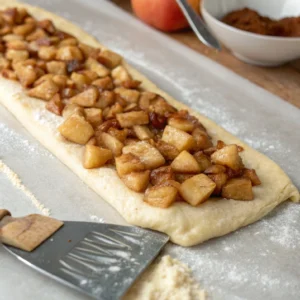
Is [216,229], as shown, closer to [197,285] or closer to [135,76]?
[197,285]

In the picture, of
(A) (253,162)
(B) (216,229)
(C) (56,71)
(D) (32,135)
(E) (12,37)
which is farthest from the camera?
(E) (12,37)

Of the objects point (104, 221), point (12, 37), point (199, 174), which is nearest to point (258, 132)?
point (199, 174)

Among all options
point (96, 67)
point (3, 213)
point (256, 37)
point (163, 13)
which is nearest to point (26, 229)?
point (3, 213)

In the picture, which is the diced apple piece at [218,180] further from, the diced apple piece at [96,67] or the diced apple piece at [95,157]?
the diced apple piece at [96,67]

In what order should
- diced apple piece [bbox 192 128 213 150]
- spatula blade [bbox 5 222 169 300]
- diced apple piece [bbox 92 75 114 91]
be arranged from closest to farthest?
1. spatula blade [bbox 5 222 169 300]
2. diced apple piece [bbox 192 128 213 150]
3. diced apple piece [bbox 92 75 114 91]

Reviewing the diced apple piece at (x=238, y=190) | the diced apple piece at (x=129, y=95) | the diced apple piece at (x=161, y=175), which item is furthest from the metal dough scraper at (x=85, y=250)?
the diced apple piece at (x=129, y=95)

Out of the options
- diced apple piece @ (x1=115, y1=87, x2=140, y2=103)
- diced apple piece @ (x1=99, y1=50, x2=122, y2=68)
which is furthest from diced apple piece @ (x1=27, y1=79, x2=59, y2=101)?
diced apple piece @ (x1=99, y1=50, x2=122, y2=68)

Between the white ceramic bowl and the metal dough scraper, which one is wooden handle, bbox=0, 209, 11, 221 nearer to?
the metal dough scraper
